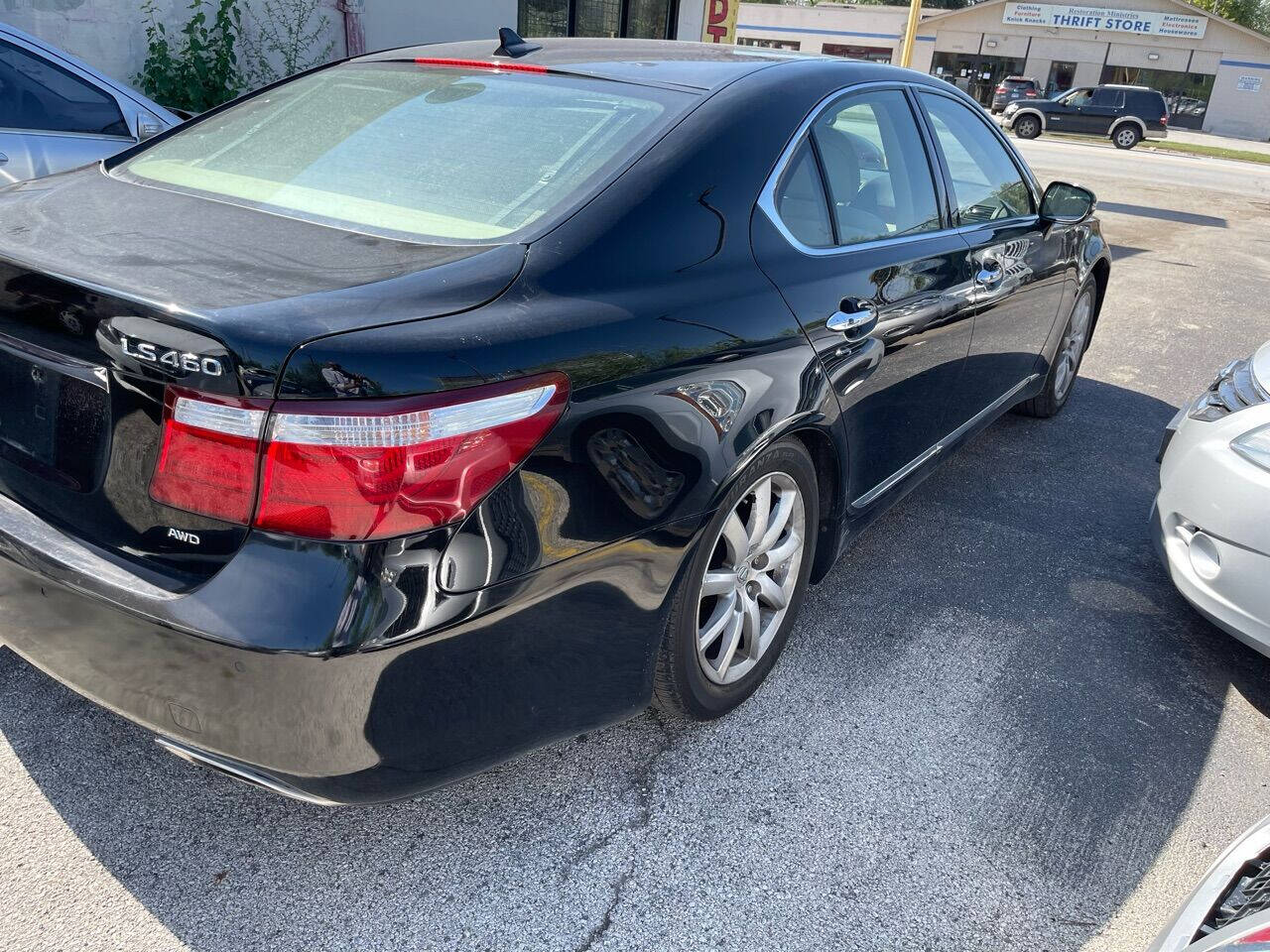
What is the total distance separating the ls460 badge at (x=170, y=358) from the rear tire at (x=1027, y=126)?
1439 inches

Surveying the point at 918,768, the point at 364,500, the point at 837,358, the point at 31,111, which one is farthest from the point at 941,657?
the point at 31,111

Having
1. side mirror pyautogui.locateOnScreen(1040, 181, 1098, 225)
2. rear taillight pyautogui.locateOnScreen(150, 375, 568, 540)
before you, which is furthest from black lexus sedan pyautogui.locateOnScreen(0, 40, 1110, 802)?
side mirror pyautogui.locateOnScreen(1040, 181, 1098, 225)

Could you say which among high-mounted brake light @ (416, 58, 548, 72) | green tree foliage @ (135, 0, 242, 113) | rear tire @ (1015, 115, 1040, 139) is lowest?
rear tire @ (1015, 115, 1040, 139)

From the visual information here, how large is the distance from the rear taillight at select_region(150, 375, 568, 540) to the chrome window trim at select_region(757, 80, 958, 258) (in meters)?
1.11

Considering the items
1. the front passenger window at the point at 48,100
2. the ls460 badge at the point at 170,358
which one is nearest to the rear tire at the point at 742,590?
the ls460 badge at the point at 170,358

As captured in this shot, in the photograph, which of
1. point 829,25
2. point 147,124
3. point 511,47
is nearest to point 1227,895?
point 511,47

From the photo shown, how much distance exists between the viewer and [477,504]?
1822 mm

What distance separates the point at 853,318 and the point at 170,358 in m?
1.74

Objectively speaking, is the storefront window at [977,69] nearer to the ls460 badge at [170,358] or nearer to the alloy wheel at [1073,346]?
the alloy wheel at [1073,346]

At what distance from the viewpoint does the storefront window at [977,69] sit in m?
52.2

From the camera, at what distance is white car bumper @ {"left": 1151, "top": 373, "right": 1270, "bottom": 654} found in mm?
2906

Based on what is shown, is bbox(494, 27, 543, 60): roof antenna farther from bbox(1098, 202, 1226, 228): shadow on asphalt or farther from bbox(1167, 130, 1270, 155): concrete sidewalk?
bbox(1167, 130, 1270, 155): concrete sidewalk

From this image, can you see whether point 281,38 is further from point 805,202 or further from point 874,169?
point 805,202

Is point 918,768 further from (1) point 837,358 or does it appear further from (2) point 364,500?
(2) point 364,500
